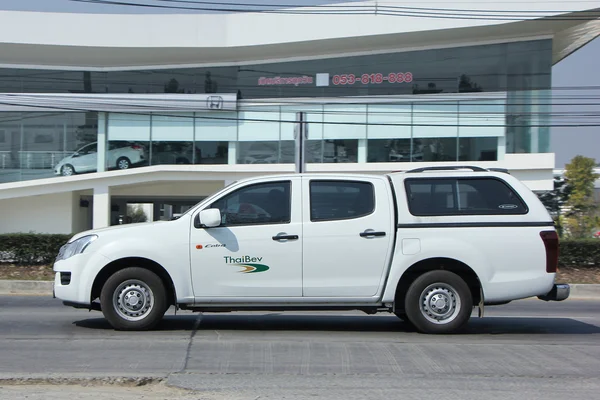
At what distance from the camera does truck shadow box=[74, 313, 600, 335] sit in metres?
9.23

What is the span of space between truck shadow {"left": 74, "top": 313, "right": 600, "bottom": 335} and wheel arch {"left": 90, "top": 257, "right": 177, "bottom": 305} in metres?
0.62

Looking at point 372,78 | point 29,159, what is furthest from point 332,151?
point 29,159

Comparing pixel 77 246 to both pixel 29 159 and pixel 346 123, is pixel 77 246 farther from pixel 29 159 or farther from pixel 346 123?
pixel 29 159

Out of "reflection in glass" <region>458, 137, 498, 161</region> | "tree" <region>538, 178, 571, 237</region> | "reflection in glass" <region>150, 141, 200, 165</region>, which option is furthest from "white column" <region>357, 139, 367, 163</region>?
"tree" <region>538, 178, 571, 237</region>

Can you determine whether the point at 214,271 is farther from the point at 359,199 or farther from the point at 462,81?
the point at 462,81

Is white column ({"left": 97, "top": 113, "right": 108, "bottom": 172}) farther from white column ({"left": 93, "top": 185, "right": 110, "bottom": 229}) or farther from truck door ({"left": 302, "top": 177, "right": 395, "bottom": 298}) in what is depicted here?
truck door ({"left": 302, "top": 177, "right": 395, "bottom": 298})

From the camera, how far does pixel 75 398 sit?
5660mm

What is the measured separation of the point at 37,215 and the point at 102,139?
546 cm

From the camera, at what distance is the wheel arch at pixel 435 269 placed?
8.56 m

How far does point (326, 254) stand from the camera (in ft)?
27.5

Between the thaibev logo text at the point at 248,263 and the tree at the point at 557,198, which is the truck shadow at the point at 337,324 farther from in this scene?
the tree at the point at 557,198

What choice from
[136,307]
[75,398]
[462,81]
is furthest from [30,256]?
[462,81]

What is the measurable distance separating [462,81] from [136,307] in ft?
76.9

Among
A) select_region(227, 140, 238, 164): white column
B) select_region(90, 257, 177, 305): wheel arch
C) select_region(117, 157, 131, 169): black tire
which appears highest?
select_region(227, 140, 238, 164): white column
